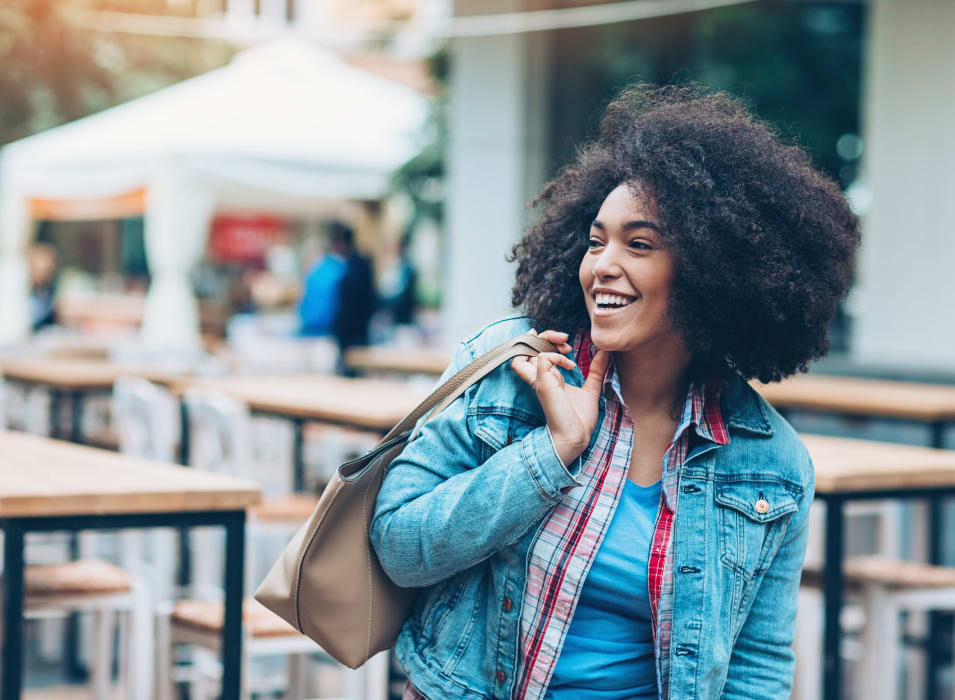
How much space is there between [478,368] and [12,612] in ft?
5.43

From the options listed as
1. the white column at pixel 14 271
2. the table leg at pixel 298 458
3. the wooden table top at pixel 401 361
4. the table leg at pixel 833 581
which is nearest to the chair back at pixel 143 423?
the table leg at pixel 298 458

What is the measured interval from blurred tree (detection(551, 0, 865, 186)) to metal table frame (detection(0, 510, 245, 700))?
5.74 m

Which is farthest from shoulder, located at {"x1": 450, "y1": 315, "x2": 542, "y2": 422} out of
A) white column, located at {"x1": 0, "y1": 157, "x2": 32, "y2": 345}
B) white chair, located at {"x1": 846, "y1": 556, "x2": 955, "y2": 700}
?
white column, located at {"x1": 0, "y1": 157, "x2": 32, "y2": 345}

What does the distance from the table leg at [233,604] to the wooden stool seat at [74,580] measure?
3.02ft

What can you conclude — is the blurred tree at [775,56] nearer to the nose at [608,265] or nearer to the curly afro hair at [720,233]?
the curly afro hair at [720,233]

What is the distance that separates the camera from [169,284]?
11.8 metres

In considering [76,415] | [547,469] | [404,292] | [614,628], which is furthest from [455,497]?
[404,292]

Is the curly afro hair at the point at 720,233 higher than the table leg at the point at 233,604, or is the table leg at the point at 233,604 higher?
the curly afro hair at the point at 720,233

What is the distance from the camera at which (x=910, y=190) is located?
841 centimetres

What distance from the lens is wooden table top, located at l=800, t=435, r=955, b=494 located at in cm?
377

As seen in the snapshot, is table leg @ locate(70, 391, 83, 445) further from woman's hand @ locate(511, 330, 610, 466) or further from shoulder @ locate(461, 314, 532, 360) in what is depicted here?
woman's hand @ locate(511, 330, 610, 466)

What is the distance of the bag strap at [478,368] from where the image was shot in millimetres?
2075

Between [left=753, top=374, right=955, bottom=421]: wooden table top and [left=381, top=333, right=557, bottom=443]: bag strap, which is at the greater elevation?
[left=381, top=333, right=557, bottom=443]: bag strap

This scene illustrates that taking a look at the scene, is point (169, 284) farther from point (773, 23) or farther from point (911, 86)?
point (911, 86)
